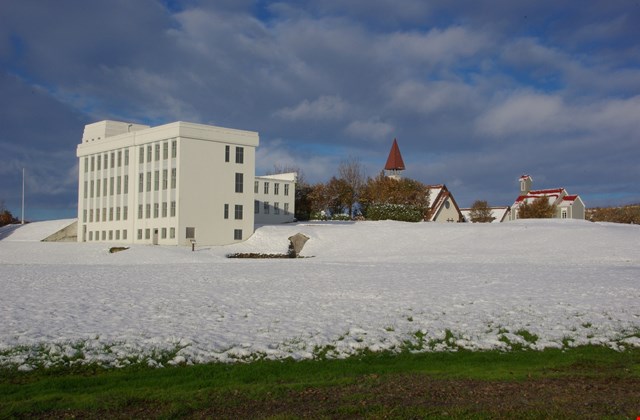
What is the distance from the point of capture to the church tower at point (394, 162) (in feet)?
363

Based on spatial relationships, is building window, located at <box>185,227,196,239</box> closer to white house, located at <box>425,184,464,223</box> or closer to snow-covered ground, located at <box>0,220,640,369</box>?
snow-covered ground, located at <box>0,220,640,369</box>

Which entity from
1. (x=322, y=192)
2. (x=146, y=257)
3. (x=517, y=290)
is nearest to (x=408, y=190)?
(x=322, y=192)

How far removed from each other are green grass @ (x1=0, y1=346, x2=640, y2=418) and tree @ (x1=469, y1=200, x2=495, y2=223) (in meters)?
98.1

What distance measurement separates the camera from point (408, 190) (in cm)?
9188

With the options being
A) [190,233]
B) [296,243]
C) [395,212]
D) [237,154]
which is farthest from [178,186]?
[395,212]

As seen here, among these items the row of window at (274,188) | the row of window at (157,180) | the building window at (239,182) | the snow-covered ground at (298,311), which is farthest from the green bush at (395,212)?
the snow-covered ground at (298,311)

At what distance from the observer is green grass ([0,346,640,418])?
377 inches

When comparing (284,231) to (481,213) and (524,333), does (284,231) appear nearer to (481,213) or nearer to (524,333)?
(524,333)

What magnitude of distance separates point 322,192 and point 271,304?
248 feet

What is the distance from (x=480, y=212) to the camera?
373 feet

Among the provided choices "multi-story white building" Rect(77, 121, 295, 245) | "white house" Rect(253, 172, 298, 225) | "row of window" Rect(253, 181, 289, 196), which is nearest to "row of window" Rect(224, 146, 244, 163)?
"multi-story white building" Rect(77, 121, 295, 245)

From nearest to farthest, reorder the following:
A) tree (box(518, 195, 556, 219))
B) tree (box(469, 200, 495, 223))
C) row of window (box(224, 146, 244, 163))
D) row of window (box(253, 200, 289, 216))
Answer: row of window (box(224, 146, 244, 163))
row of window (box(253, 200, 289, 216))
tree (box(518, 195, 556, 219))
tree (box(469, 200, 495, 223))

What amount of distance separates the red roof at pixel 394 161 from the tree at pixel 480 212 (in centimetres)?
1571

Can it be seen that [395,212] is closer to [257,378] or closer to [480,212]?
[480,212]
